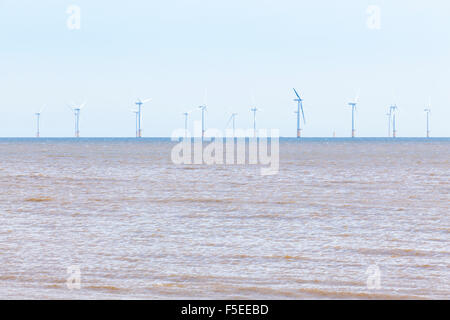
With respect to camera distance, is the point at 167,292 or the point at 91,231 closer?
the point at 167,292

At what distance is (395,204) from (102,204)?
→ 34.4 ft

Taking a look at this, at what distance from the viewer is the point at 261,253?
15453 mm

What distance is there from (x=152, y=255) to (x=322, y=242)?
13.6ft

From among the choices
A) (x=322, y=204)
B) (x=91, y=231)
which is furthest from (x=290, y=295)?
(x=322, y=204)

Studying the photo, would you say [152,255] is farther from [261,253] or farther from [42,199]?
[42,199]

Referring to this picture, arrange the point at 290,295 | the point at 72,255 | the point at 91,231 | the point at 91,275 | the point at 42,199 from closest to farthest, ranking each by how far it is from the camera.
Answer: the point at 290,295
the point at 91,275
the point at 72,255
the point at 91,231
the point at 42,199

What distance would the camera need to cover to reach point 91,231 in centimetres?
1862

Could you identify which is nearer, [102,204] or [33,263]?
[33,263]
